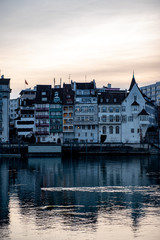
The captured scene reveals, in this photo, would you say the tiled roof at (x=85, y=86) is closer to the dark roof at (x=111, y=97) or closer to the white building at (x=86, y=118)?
the white building at (x=86, y=118)

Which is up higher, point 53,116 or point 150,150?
point 53,116

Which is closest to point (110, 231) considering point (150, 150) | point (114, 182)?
point (114, 182)

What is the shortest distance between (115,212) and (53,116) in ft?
361

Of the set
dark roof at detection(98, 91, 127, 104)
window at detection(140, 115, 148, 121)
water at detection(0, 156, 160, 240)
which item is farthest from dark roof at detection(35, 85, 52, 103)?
water at detection(0, 156, 160, 240)

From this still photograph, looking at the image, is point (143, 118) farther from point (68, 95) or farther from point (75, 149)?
point (68, 95)

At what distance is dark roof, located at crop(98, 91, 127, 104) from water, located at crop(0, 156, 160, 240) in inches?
3170

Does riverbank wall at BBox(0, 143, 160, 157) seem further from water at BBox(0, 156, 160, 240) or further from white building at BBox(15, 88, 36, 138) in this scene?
water at BBox(0, 156, 160, 240)

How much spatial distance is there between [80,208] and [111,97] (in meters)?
108

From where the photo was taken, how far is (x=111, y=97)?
149 m

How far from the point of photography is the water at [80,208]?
112 ft

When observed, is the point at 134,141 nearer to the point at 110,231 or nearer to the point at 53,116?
the point at 53,116

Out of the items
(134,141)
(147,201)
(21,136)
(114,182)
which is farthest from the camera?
(21,136)

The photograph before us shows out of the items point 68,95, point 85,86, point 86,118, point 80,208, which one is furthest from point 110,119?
point 80,208

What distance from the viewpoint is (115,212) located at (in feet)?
134
